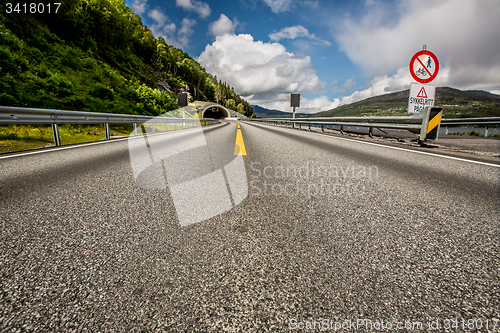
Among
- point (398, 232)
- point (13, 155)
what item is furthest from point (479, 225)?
point (13, 155)

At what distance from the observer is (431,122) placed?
282 inches

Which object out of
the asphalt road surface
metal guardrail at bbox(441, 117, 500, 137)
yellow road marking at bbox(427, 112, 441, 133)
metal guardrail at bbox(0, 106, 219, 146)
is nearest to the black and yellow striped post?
yellow road marking at bbox(427, 112, 441, 133)

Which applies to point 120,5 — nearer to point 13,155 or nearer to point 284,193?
point 13,155

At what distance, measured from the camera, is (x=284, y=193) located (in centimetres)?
309

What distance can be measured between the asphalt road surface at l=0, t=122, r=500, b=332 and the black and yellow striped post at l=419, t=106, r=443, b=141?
4.54m

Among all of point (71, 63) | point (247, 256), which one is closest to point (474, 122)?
point (247, 256)

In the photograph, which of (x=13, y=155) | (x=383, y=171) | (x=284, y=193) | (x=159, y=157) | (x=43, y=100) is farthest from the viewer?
(x=43, y=100)

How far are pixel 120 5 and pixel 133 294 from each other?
72.3 meters

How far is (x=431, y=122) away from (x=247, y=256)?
8357mm

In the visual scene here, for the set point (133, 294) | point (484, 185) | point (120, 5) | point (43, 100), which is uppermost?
point (120, 5)

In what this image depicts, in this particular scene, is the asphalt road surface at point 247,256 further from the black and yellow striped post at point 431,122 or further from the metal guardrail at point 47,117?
the black and yellow striped post at point 431,122

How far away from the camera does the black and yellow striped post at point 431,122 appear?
6.91 metres

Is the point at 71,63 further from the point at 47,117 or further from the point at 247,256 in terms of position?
the point at 247,256

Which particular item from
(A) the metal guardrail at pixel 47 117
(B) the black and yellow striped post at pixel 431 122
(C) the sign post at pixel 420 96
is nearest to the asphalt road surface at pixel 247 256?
(A) the metal guardrail at pixel 47 117
